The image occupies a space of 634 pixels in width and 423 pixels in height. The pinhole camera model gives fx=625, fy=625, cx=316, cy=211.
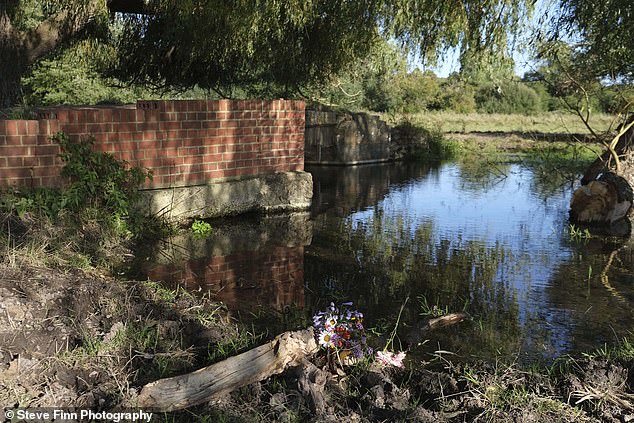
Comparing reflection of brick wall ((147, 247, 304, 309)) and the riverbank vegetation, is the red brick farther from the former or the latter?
the riverbank vegetation

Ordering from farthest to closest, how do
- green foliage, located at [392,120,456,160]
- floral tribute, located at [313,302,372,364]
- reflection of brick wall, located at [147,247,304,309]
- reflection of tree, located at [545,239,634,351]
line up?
green foliage, located at [392,120,456,160] → reflection of brick wall, located at [147,247,304,309] → reflection of tree, located at [545,239,634,351] → floral tribute, located at [313,302,372,364]

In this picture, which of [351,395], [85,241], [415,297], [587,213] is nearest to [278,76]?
[587,213]

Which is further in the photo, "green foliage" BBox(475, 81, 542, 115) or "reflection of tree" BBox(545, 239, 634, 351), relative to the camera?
"green foliage" BBox(475, 81, 542, 115)

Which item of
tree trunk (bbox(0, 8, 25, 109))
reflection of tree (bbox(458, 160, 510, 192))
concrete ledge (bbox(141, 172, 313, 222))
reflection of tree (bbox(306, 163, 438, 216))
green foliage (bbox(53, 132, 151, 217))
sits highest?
tree trunk (bbox(0, 8, 25, 109))

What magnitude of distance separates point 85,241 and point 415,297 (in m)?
3.63

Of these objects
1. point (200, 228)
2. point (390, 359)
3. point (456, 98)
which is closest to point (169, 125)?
point (200, 228)

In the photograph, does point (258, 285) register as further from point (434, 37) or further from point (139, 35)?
point (139, 35)

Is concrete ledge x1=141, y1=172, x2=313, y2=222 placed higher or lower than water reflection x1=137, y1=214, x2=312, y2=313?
higher

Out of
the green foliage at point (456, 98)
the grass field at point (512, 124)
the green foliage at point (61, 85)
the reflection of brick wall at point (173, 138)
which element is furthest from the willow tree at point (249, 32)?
the green foliage at point (456, 98)

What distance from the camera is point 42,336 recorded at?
4.04m

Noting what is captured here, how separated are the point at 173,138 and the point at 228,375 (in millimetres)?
5893

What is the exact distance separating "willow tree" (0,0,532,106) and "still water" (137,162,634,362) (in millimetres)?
3022

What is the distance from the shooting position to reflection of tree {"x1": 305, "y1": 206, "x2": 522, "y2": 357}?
5.25 m

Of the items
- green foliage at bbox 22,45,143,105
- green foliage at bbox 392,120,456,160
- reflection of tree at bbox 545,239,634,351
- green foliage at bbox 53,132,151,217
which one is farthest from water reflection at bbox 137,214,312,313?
green foliage at bbox 22,45,143,105
